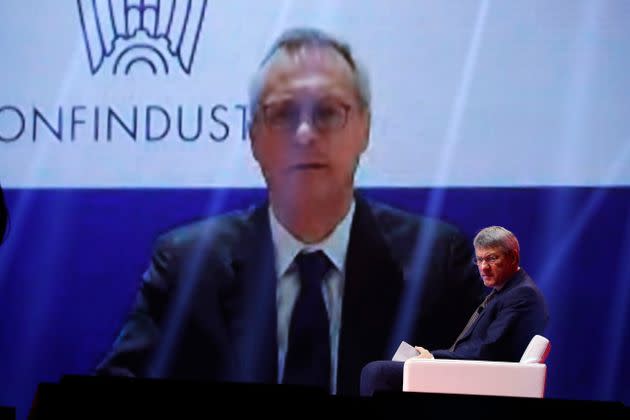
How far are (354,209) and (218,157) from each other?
0.68 metres

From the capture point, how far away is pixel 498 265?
437 cm

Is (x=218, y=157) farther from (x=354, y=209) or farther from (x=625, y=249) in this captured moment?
(x=625, y=249)

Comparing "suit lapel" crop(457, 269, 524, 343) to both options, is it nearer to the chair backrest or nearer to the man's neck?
A: the chair backrest

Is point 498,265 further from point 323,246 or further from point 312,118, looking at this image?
point 312,118

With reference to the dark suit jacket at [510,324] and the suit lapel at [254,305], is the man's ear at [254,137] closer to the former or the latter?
the suit lapel at [254,305]

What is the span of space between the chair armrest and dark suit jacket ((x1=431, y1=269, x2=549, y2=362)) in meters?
0.27

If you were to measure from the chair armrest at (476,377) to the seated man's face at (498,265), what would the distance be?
0.53 metres

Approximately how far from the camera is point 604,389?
525cm

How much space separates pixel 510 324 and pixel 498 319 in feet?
0.17

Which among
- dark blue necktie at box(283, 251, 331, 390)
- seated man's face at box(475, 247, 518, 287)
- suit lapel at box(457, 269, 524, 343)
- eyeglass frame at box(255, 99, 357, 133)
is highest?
eyeglass frame at box(255, 99, 357, 133)

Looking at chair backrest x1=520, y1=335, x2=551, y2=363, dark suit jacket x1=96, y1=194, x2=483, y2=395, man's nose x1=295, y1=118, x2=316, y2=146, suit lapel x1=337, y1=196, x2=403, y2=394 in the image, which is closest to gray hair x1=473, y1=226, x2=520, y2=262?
chair backrest x1=520, y1=335, x2=551, y2=363

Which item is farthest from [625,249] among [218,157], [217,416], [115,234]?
[217,416]

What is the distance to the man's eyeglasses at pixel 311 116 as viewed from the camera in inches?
217

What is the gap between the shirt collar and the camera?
5.50 metres
